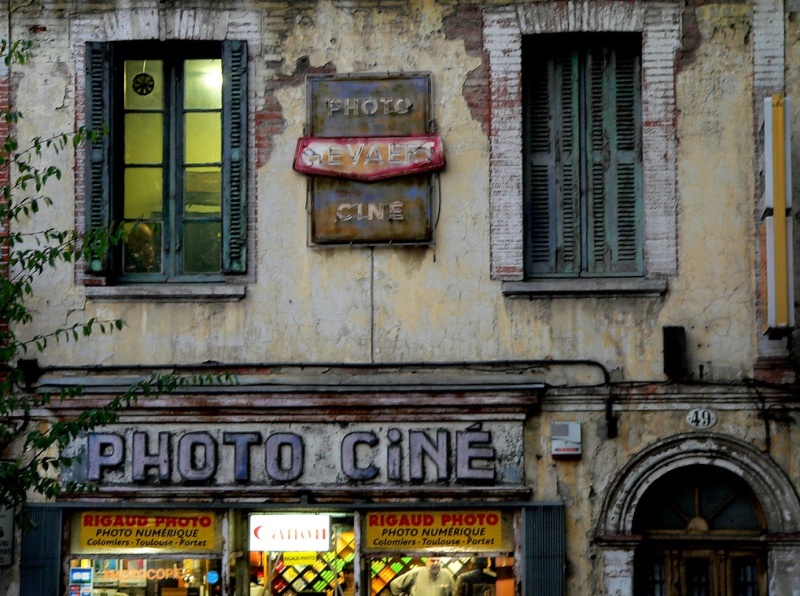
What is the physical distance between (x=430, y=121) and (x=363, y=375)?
2.32 m

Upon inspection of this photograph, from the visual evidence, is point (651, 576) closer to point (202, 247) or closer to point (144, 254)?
point (202, 247)

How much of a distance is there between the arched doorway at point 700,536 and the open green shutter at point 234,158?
13.7 ft

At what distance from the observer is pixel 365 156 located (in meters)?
11.0

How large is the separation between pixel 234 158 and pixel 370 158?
1214 millimetres

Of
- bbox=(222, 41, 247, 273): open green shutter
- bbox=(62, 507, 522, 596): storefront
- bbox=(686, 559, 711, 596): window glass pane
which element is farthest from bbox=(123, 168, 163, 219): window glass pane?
bbox=(686, 559, 711, 596): window glass pane

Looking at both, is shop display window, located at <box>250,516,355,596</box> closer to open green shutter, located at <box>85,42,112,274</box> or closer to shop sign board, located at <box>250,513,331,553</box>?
shop sign board, located at <box>250,513,331,553</box>

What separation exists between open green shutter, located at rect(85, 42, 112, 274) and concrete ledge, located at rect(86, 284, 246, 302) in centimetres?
21

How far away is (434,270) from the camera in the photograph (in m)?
11.0

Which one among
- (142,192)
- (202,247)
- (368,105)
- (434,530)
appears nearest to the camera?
(434,530)

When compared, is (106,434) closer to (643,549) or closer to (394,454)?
(394,454)

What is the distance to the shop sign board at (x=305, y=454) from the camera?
10766mm

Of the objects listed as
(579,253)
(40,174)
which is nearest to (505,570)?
(579,253)

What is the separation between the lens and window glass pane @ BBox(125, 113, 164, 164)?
1145 centimetres

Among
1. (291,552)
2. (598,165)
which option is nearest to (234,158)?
(598,165)
